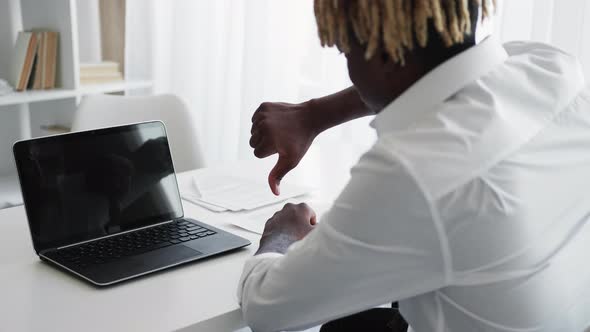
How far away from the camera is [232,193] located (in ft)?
5.94

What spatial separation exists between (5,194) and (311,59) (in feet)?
4.19

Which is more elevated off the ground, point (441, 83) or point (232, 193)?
point (441, 83)

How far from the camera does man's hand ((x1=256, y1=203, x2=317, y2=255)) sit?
1.23m

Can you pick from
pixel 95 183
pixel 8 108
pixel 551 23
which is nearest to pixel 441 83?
pixel 95 183

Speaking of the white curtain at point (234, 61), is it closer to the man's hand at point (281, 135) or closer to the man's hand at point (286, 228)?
the man's hand at point (281, 135)

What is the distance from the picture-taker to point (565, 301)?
0.99 metres

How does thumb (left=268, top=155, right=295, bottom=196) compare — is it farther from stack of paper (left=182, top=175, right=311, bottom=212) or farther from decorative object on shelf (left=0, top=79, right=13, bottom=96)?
decorative object on shelf (left=0, top=79, right=13, bottom=96)

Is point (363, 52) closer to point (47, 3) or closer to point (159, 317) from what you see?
point (159, 317)

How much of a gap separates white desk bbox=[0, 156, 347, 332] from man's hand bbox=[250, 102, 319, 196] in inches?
6.7

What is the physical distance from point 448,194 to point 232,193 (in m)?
0.99

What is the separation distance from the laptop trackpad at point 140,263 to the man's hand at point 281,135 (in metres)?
0.21

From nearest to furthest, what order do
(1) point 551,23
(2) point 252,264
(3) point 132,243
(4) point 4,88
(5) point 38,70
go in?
(2) point 252,264 → (3) point 132,243 → (1) point 551,23 → (4) point 4,88 → (5) point 38,70

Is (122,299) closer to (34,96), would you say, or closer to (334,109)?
(334,109)

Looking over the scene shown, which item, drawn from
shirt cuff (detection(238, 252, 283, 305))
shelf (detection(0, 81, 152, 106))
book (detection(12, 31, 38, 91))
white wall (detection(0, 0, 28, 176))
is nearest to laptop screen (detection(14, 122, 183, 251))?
shirt cuff (detection(238, 252, 283, 305))
